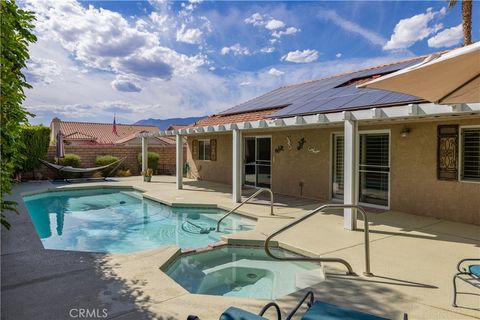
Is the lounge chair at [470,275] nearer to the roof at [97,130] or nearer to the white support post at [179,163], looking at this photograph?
the white support post at [179,163]

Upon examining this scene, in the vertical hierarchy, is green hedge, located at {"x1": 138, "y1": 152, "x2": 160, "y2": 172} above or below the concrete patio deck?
above

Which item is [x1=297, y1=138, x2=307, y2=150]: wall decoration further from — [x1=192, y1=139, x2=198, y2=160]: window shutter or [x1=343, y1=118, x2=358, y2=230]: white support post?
[x1=192, y1=139, x2=198, y2=160]: window shutter

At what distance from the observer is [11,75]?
314cm

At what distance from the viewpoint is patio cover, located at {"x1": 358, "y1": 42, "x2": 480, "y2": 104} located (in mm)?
2805

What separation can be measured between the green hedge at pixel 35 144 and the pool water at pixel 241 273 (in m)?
15.0

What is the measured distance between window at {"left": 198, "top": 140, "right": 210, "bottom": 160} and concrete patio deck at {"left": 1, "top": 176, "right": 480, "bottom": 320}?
10612 millimetres

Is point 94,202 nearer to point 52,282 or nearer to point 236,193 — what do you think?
point 236,193

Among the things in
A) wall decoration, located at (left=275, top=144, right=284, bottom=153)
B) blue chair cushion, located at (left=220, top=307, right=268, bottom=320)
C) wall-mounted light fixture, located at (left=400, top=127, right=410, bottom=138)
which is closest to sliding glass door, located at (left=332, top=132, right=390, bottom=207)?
wall-mounted light fixture, located at (left=400, top=127, right=410, bottom=138)

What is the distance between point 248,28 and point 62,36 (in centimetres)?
877

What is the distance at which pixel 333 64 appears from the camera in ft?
66.6

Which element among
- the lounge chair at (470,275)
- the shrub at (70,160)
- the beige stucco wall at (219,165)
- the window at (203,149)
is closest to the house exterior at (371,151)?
the beige stucco wall at (219,165)

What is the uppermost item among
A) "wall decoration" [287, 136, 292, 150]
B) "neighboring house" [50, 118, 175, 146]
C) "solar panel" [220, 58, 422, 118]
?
"neighboring house" [50, 118, 175, 146]

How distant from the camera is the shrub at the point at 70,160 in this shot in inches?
717

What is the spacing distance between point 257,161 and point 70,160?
38.2 ft
